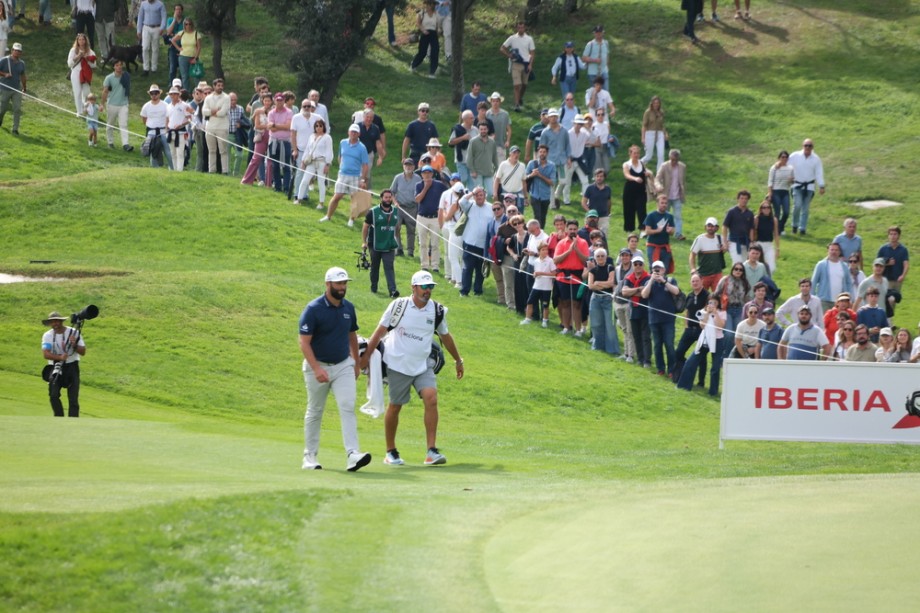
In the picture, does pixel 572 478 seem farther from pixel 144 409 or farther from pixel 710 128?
pixel 710 128

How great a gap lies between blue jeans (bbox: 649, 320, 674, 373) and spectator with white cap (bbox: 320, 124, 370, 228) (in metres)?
8.73

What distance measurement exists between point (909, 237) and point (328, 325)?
23041 mm

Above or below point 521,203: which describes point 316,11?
above

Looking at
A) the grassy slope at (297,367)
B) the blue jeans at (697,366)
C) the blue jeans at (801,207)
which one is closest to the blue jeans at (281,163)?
the grassy slope at (297,367)

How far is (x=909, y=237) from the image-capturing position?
110ft

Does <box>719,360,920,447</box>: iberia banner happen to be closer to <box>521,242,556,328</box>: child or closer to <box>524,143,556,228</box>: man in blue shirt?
<box>521,242,556,328</box>: child

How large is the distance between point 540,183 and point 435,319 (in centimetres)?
1549

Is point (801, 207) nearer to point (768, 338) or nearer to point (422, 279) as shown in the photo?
point (768, 338)

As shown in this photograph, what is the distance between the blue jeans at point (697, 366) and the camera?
24312 millimetres

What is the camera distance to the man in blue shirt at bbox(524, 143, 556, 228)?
30281mm

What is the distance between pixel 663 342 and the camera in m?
25.4

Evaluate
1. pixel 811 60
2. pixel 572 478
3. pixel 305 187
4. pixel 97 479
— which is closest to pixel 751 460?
pixel 572 478

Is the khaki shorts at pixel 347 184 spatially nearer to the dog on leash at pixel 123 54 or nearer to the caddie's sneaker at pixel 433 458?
the dog on leash at pixel 123 54

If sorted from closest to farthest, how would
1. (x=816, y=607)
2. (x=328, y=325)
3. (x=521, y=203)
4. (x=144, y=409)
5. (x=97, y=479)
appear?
(x=816, y=607), (x=97, y=479), (x=328, y=325), (x=144, y=409), (x=521, y=203)
